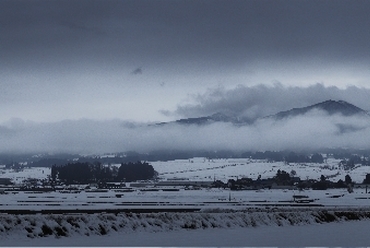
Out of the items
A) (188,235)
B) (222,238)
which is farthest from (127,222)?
(222,238)

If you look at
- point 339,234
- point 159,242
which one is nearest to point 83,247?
point 159,242

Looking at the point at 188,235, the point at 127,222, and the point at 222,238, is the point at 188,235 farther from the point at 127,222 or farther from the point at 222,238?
the point at 127,222

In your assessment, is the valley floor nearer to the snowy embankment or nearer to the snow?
the snow

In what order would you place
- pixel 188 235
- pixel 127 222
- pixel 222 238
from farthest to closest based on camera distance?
pixel 127 222, pixel 188 235, pixel 222 238

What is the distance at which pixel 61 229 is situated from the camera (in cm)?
4466

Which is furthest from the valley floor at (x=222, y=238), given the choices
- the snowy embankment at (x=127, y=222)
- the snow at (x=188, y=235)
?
the snowy embankment at (x=127, y=222)

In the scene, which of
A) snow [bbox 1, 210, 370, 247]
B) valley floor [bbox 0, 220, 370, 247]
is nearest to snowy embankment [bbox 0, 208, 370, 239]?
snow [bbox 1, 210, 370, 247]

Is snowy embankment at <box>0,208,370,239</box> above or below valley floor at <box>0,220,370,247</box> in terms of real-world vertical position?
above

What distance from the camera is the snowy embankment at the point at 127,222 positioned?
4406cm

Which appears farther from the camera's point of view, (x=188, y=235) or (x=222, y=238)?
(x=188, y=235)

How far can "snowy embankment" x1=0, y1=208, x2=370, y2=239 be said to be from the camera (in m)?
44.1

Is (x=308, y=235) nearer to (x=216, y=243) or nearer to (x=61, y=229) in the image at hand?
(x=216, y=243)

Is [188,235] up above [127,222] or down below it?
below

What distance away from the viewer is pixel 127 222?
49.8m
